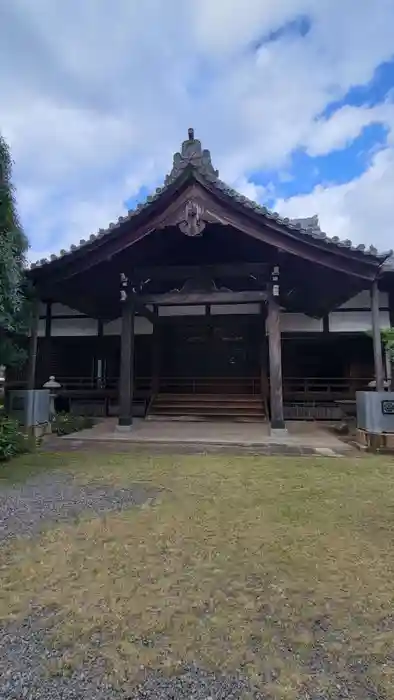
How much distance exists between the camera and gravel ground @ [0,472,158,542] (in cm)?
328

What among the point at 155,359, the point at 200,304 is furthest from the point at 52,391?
the point at 200,304

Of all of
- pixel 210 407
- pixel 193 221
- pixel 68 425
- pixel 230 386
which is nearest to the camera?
pixel 193 221

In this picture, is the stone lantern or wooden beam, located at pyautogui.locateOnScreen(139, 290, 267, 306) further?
the stone lantern

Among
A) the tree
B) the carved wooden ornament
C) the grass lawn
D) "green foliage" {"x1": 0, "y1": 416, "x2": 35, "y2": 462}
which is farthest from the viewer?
the carved wooden ornament

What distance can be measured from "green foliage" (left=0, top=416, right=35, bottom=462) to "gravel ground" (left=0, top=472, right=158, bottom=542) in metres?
1.28

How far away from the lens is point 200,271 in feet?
27.2

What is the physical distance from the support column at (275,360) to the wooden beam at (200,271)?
45cm

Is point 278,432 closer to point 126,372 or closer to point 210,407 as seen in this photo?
point 210,407

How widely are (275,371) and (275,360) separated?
0.70 ft

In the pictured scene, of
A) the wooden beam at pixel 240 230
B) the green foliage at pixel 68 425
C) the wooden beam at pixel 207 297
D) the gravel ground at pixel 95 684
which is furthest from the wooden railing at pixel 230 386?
the gravel ground at pixel 95 684

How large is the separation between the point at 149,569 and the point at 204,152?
24.7ft

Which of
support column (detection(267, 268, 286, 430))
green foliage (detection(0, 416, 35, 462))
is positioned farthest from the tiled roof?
green foliage (detection(0, 416, 35, 462))

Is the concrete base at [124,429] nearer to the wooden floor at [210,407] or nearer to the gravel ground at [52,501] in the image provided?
the wooden floor at [210,407]

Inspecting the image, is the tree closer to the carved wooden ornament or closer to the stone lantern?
the stone lantern
